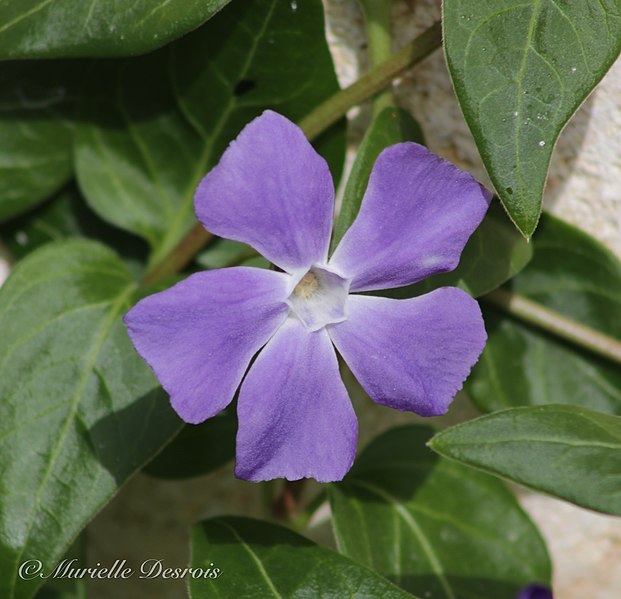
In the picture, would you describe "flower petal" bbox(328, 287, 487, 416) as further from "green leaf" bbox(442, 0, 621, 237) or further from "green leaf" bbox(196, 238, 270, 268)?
"green leaf" bbox(196, 238, 270, 268)

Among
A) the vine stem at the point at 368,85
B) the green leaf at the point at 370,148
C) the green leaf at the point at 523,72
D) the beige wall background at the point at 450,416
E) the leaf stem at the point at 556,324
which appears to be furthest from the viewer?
the leaf stem at the point at 556,324

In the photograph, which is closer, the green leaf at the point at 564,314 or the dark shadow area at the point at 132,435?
the dark shadow area at the point at 132,435

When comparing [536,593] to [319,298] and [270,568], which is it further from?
[319,298]

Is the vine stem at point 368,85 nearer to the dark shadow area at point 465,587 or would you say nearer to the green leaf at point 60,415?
the green leaf at point 60,415

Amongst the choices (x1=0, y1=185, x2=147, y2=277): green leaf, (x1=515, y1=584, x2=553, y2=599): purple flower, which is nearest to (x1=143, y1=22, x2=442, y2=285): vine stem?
(x1=0, y1=185, x2=147, y2=277): green leaf

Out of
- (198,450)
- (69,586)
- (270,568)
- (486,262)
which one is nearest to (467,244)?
(486,262)

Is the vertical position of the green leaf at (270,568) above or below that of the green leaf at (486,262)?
below

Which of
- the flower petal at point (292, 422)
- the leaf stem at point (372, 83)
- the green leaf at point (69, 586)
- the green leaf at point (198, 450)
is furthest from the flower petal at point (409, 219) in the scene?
the green leaf at point (69, 586)
